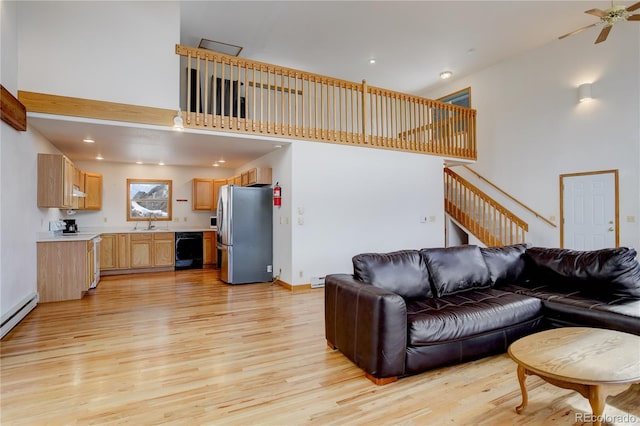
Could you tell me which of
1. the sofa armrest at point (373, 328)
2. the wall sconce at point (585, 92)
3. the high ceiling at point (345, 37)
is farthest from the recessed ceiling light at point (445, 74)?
the sofa armrest at point (373, 328)

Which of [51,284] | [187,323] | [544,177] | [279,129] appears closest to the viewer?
[187,323]

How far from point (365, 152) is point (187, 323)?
404cm

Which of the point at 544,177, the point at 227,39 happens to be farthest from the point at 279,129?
the point at 544,177

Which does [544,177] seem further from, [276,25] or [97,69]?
[97,69]

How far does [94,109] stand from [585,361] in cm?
528

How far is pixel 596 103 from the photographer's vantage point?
558 centimetres

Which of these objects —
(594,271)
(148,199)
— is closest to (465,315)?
(594,271)

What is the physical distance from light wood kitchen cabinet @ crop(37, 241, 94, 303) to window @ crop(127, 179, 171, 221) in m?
2.94

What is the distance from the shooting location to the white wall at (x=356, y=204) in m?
5.38

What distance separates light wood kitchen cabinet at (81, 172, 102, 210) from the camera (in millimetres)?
6668

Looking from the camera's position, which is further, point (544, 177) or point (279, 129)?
point (544, 177)

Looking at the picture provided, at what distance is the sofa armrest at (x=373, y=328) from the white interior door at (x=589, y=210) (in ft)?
17.1

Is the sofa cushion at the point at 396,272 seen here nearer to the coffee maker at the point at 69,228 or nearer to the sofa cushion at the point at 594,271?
the sofa cushion at the point at 594,271

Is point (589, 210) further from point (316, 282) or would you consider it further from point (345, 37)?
point (345, 37)
